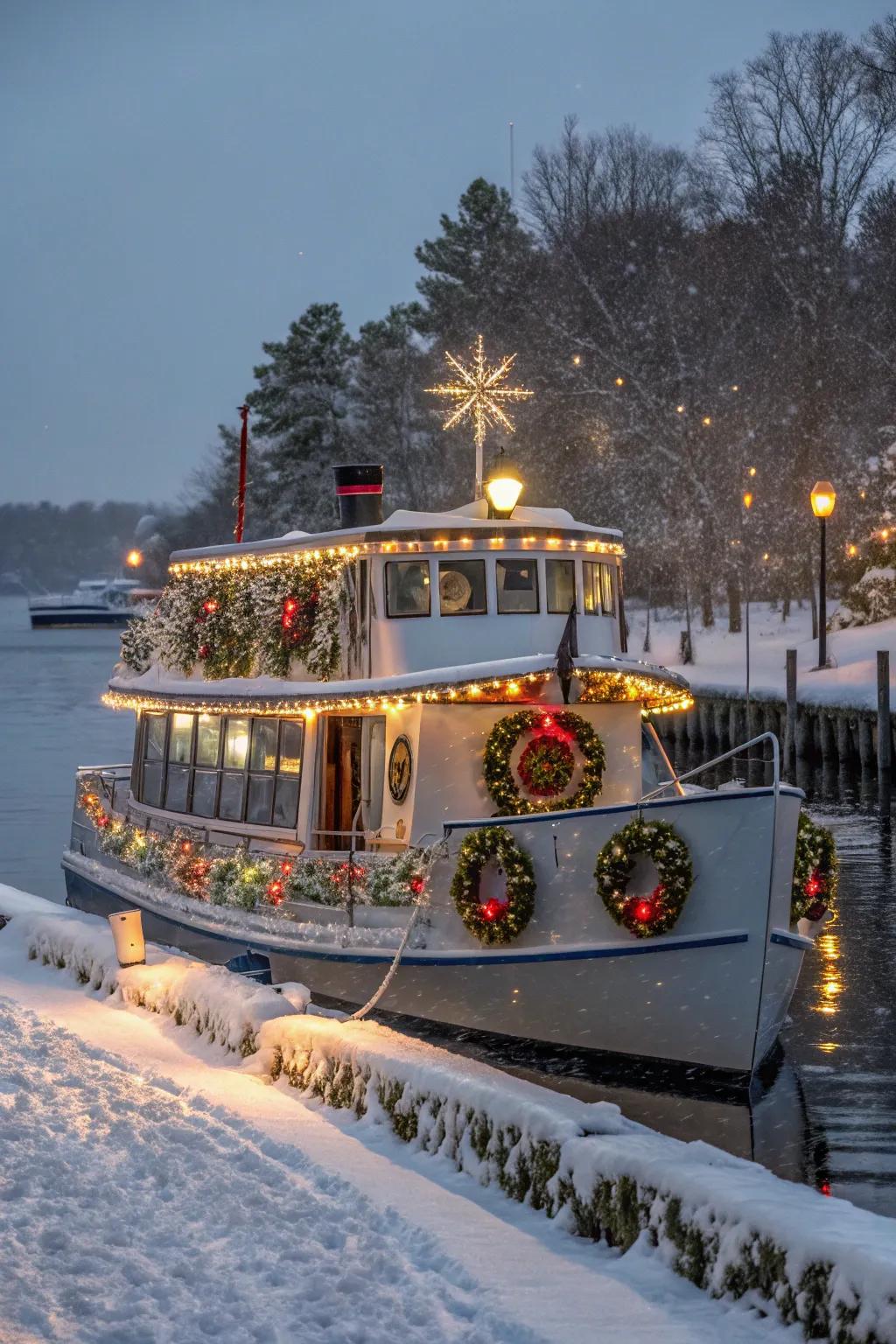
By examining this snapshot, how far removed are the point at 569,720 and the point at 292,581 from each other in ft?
11.7

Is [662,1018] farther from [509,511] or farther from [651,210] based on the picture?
[651,210]

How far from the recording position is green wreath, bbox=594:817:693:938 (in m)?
11.8

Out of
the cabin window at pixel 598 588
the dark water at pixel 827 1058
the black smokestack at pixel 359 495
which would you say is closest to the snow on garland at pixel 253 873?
the dark water at pixel 827 1058

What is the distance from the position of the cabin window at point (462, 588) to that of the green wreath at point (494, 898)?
2.76 metres

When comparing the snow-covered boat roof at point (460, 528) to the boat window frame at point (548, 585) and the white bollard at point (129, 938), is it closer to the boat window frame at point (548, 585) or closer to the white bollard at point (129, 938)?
the boat window frame at point (548, 585)

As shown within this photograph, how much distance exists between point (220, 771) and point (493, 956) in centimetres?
554

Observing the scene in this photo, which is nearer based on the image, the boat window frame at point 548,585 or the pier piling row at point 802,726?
the boat window frame at point 548,585

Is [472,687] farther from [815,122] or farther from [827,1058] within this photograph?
[815,122]

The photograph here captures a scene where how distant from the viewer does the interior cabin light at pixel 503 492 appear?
1508 centimetres

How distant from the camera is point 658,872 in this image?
11.9 m

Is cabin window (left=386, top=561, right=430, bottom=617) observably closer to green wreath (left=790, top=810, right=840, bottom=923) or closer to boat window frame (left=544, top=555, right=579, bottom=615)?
boat window frame (left=544, top=555, right=579, bottom=615)

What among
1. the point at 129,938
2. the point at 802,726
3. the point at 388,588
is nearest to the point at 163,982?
the point at 129,938

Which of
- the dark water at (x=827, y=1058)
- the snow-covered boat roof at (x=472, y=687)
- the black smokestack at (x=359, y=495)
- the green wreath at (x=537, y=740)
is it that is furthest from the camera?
the black smokestack at (x=359, y=495)

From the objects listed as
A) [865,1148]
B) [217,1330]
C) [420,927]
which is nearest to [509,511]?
[420,927]
